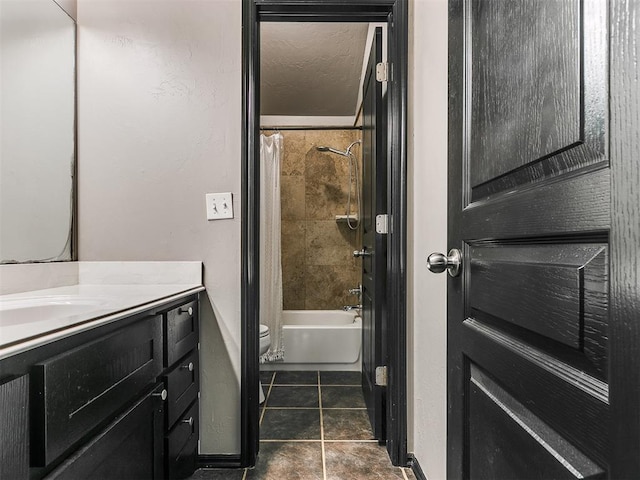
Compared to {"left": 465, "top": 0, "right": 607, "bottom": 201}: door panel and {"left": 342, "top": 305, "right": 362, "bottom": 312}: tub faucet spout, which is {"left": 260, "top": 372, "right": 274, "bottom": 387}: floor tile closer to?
{"left": 342, "top": 305, "right": 362, "bottom": 312}: tub faucet spout

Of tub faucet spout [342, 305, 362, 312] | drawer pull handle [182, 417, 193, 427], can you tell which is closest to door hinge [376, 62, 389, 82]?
drawer pull handle [182, 417, 193, 427]

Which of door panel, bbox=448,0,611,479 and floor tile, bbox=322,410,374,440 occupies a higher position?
door panel, bbox=448,0,611,479

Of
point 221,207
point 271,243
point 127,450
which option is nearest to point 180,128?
point 221,207

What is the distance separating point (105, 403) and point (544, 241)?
964 mm

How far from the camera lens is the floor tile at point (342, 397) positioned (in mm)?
2344

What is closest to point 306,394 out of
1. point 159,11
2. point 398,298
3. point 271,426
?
point 271,426

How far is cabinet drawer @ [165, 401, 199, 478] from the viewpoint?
1.30 m

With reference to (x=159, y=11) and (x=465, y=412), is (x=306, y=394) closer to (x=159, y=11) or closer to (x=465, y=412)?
(x=465, y=412)

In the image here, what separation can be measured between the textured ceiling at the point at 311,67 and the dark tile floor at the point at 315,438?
88.1 inches

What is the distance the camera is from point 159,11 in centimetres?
170

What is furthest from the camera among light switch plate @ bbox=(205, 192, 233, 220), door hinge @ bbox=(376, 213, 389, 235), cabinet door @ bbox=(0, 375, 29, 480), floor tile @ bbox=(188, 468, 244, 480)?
door hinge @ bbox=(376, 213, 389, 235)

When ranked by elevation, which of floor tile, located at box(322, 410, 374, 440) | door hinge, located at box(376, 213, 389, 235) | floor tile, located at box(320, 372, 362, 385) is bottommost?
floor tile, located at box(320, 372, 362, 385)

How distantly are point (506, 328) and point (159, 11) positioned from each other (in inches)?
73.1

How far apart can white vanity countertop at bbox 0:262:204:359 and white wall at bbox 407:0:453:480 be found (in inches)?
36.1
